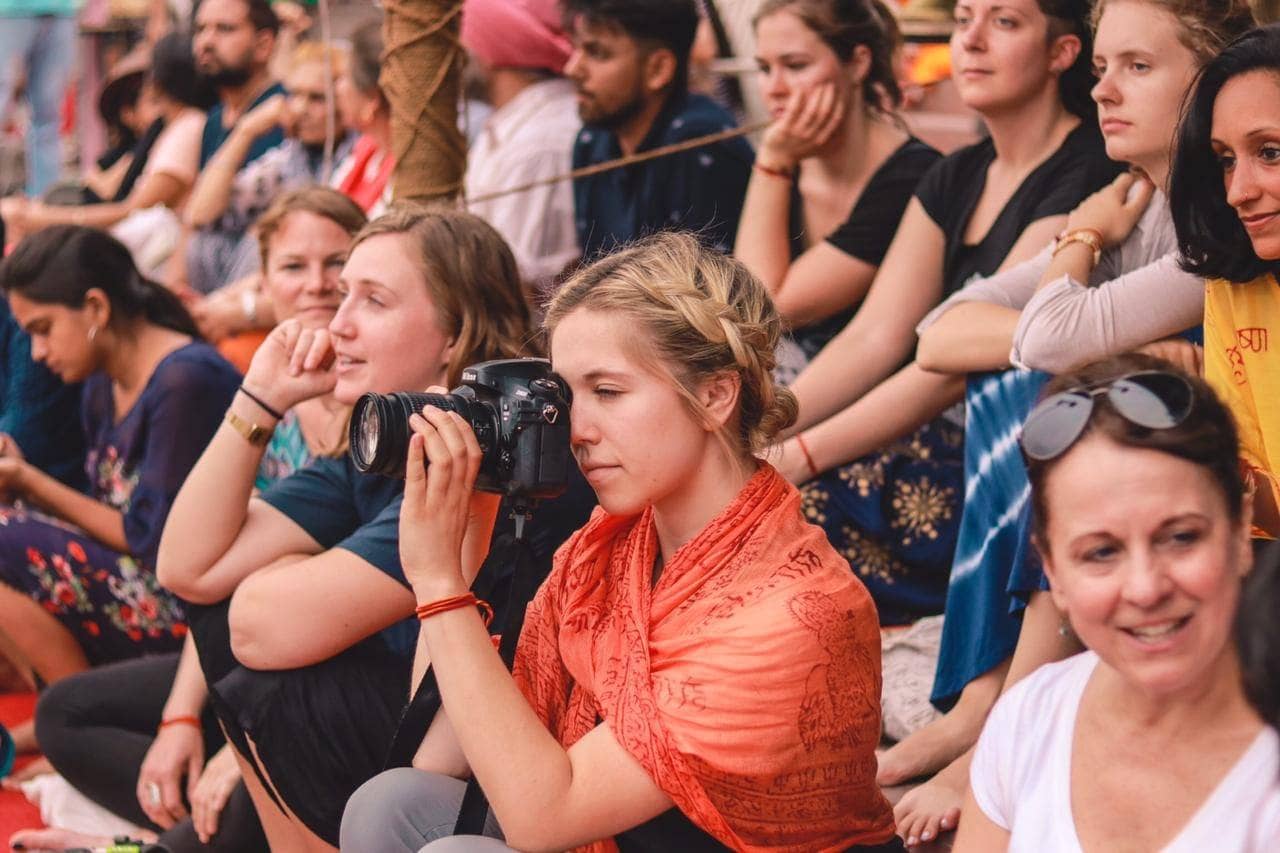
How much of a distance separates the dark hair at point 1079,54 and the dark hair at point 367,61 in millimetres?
2230

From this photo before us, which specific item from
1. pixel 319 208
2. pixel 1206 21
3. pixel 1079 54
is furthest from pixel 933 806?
pixel 319 208

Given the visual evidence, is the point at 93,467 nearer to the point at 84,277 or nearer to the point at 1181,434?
the point at 84,277

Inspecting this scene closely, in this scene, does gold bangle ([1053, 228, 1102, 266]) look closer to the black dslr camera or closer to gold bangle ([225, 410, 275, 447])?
the black dslr camera

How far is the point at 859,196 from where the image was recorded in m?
3.21

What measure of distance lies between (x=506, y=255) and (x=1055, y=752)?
138 cm

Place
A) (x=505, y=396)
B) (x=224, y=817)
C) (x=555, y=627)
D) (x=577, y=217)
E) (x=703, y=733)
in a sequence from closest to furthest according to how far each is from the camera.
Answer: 1. (x=703, y=733)
2. (x=505, y=396)
3. (x=555, y=627)
4. (x=224, y=817)
5. (x=577, y=217)

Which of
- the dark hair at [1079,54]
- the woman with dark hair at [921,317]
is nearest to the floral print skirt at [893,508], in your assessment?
the woman with dark hair at [921,317]

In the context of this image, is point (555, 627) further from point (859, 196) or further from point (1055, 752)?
point (859, 196)

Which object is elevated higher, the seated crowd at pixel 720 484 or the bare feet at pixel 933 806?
the seated crowd at pixel 720 484

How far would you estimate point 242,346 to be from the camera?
13.8 ft

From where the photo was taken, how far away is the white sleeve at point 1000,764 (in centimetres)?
151

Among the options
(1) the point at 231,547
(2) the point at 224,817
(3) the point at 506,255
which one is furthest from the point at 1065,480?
(2) the point at 224,817

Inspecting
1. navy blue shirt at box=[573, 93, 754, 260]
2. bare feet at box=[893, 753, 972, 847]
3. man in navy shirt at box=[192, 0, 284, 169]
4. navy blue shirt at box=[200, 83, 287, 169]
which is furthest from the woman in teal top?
man in navy shirt at box=[192, 0, 284, 169]

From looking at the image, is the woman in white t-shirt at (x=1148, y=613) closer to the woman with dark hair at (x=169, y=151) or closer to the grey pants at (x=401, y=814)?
the grey pants at (x=401, y=814)
